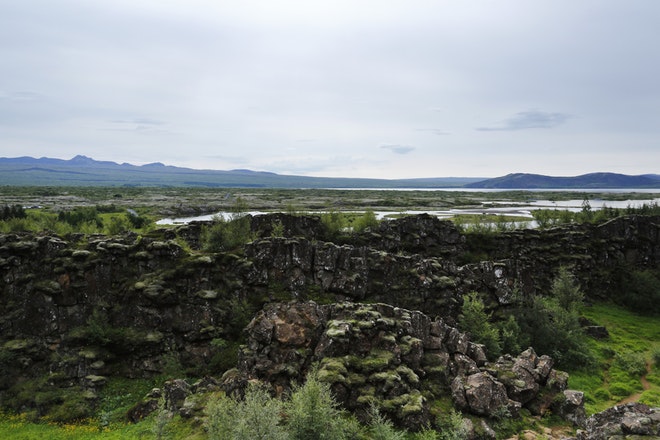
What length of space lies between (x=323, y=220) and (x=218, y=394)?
46.9 m

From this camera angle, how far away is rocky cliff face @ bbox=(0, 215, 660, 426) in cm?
3322

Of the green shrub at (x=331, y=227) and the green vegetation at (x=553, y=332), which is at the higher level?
the green shrub at (x=331, y=227)

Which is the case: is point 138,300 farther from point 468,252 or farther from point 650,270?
point 650,270

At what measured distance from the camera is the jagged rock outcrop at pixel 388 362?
2958cm

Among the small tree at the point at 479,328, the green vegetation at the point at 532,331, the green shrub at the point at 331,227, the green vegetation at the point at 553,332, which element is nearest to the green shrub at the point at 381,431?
the small tree at the point at 479,328

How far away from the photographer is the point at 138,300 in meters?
44.8

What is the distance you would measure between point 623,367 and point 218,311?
50.8 metres

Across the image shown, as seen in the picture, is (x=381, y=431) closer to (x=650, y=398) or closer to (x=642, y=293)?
(x=650, y=398)

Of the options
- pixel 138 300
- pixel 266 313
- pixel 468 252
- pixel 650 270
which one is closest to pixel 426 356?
pixel 266 313

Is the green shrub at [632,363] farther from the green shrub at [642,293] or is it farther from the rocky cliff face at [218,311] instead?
the green shrub at [642,293]

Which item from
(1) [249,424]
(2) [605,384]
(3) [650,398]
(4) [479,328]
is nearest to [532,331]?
(2) [605,384]

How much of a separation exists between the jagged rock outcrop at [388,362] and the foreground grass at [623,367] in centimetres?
962

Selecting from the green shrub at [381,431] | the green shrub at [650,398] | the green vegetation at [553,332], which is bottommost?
the green shrub at [650,398]

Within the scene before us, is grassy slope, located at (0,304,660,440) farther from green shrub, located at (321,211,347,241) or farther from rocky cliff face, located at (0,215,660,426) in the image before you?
green shrub, located at (321,211,347,241)
